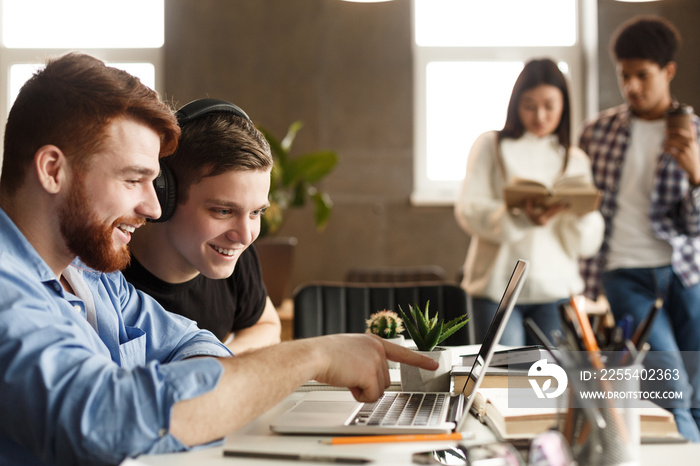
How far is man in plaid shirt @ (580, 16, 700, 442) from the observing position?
2170 millimetres

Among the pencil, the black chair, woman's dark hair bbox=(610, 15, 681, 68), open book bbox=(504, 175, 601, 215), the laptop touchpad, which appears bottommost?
the black chair

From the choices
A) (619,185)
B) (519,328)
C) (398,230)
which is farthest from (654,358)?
(398,230)

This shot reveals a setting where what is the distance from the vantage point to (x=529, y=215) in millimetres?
2156

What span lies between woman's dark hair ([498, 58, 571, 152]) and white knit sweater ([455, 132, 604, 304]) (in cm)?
3

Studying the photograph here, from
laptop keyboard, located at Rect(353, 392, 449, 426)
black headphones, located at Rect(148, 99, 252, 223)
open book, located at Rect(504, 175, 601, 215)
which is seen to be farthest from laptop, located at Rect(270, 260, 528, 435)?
open book, located at Rect(504, 175, 601, 215)

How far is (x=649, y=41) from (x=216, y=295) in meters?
1.69

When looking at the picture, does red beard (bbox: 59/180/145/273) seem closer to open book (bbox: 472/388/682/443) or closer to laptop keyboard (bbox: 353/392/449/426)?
laptop keyboard (bbox: 353/392/449/426)

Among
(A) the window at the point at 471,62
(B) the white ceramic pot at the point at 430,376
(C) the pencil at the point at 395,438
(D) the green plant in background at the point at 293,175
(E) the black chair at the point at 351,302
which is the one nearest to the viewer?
(C) the pencil at the point at 395,438

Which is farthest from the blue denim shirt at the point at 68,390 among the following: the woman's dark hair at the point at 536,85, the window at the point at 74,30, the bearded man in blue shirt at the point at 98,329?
the window at the point at 74,30

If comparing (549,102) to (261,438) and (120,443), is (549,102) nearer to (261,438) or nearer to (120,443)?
(261,438)

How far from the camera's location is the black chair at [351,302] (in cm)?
192

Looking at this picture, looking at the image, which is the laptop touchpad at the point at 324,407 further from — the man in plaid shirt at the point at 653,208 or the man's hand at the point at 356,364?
the man in plaid shirt at the point at 653,208

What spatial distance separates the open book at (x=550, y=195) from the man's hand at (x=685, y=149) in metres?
0.31

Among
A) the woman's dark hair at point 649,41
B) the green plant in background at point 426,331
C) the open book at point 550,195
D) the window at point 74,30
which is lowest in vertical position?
the green plant in background at point 426,331
